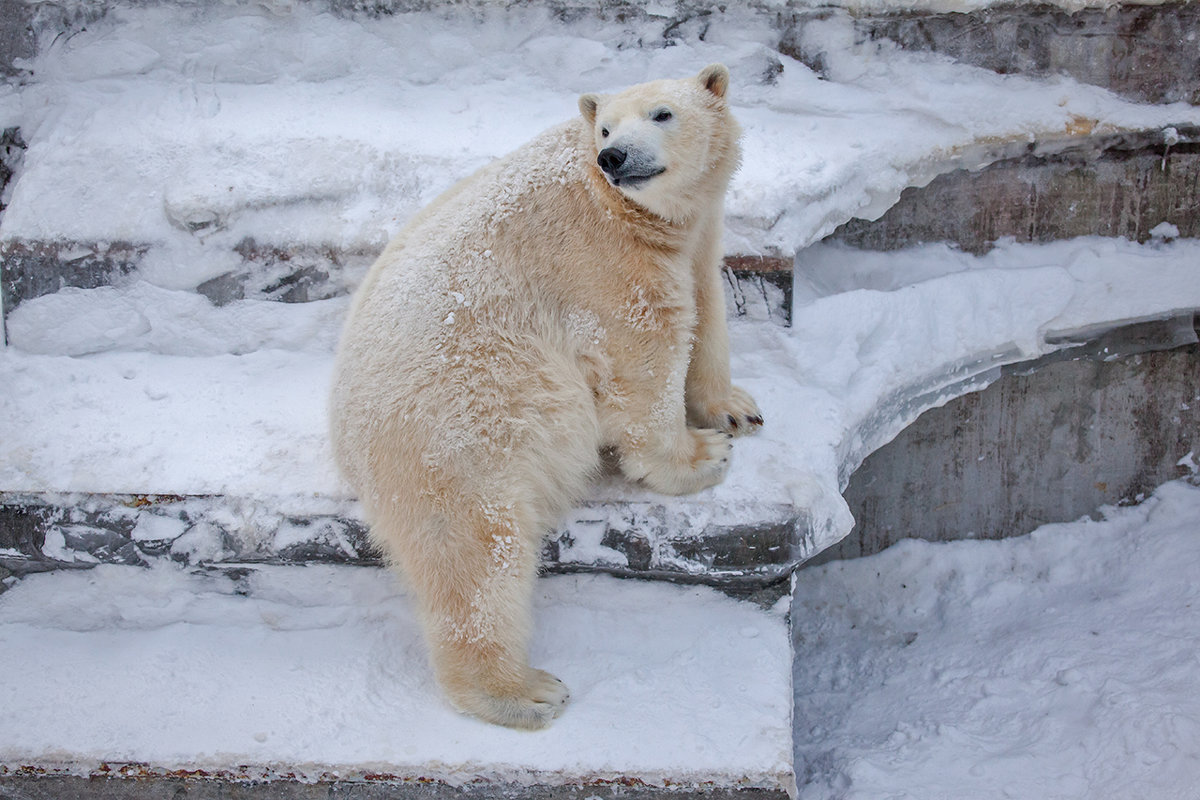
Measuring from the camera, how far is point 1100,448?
421cm

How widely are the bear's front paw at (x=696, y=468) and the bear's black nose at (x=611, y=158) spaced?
2.69ft

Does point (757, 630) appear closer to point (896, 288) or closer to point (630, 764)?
point (630, 764)

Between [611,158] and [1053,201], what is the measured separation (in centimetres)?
247

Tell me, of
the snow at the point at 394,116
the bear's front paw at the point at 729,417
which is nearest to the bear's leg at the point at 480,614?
the bear's front paw at the point at 729,417

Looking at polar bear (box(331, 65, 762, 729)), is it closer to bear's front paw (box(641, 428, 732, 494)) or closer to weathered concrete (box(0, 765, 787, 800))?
bear's front paw (box(641, 428, 732, 494))

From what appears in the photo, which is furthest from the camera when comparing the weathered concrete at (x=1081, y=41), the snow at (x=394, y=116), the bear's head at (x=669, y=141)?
the weathered concrete at (x=1081, y=41)


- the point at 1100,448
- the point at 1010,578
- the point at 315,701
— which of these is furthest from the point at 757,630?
the point at 1100,448

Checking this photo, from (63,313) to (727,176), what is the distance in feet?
7.92

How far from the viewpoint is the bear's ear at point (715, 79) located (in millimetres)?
2523

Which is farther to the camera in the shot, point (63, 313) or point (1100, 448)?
point (1100, 448)

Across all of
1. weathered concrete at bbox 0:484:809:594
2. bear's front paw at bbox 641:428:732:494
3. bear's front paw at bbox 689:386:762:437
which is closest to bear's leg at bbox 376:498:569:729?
weathered concrete at bbox 0:484:809:594

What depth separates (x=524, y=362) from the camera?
8.17ft

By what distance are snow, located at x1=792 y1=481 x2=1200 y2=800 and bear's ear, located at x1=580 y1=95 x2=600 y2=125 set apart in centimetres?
213

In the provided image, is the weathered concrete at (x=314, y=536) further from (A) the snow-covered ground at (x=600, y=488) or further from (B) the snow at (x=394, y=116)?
(B) the snow at (x=394, y=116)
